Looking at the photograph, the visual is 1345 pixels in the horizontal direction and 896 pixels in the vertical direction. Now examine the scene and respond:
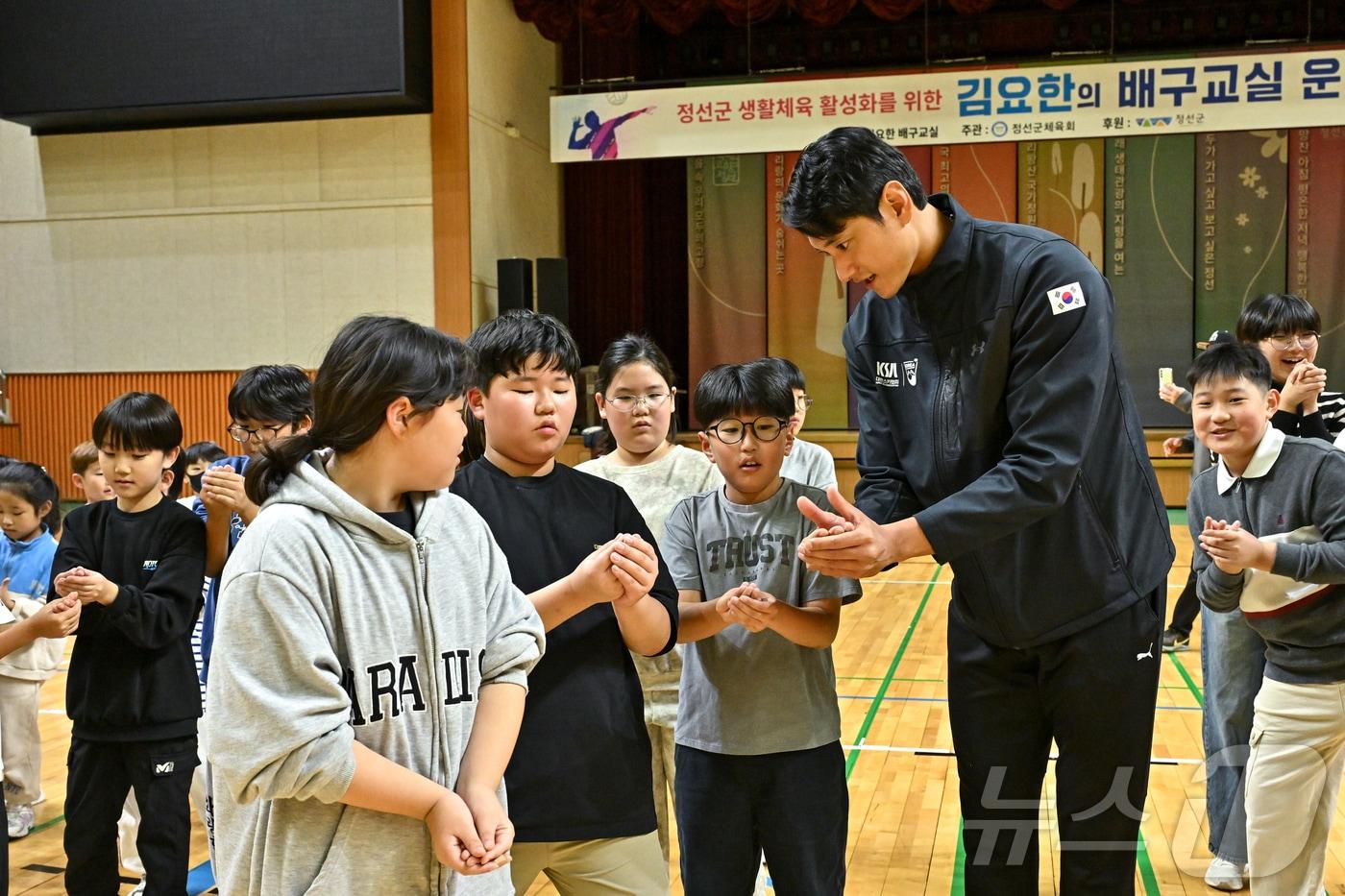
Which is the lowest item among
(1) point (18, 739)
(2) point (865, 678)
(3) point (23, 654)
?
(2) point (865, 678)

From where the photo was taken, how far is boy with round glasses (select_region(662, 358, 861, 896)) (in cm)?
229

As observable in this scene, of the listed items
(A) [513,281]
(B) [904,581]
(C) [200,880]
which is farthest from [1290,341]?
(A) [513,281]

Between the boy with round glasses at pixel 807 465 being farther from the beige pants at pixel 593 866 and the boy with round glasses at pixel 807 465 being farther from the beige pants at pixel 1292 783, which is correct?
the beige pants at pixel 593 866

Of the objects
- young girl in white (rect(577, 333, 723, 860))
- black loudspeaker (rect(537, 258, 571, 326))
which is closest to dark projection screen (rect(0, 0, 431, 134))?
black loudspeaker (rect(537, 258, 571, 326))

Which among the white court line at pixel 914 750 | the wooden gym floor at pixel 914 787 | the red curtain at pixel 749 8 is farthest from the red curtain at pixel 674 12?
the white court line at pixel 914 750

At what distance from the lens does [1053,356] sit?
1.94 m

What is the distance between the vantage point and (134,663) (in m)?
2.94

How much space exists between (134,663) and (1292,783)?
275 centimetres

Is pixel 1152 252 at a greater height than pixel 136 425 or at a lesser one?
greater

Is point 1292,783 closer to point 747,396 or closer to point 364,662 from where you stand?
point 747,396

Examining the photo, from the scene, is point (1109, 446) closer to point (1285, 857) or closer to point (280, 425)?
point (1285, 857)

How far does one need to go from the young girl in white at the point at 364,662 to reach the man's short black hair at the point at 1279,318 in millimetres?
2691

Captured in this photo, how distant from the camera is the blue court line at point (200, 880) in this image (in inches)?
131

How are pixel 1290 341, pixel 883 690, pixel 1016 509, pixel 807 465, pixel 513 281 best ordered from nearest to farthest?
pixel 1016 509, pixel 807 465, pixel 1290 341, pixel 883 690, pixel 513 281
